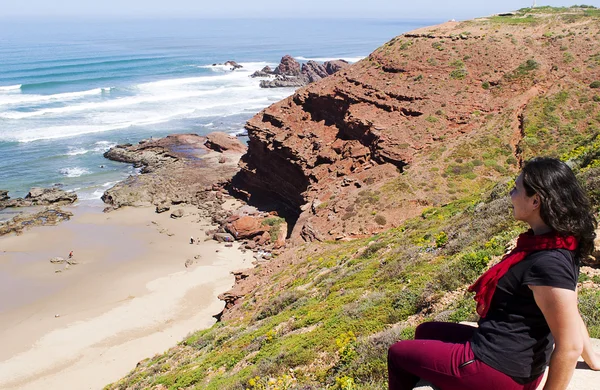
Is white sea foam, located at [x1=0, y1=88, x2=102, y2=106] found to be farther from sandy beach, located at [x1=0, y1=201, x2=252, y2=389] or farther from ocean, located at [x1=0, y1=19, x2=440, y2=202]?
sandy beach, located at [x1=0, y1=201, x2=252, y2=389]

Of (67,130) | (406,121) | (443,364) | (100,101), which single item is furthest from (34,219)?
(100,101)

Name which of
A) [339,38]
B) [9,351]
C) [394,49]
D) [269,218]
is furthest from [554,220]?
[339,38]

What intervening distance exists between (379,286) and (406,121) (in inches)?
810

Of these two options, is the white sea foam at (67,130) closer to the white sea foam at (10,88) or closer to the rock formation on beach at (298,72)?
the white sea foam at (10,88)

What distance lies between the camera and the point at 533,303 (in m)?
3.07

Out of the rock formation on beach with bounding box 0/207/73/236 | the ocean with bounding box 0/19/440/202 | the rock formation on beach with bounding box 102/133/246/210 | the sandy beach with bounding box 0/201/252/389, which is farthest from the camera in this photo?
the ocean with bounding box 0/19/440/202

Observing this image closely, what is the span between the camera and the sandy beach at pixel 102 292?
62.6 feet

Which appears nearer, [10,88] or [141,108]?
[141,108]

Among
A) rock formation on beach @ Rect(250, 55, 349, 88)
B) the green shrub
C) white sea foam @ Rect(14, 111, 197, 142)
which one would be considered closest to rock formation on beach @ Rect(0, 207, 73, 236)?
white sea foam @ Rect(14, 111, 197, 142)

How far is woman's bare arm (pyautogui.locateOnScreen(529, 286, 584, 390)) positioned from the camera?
9.35ft

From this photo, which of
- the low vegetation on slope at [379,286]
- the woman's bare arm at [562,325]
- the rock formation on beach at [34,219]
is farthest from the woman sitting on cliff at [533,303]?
the rock formation on beach at [34,219]

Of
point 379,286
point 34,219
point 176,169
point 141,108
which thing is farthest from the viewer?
point 141,108

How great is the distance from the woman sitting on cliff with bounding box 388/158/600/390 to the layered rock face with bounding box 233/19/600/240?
61.7 feet

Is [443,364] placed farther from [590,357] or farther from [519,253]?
[590,357]
